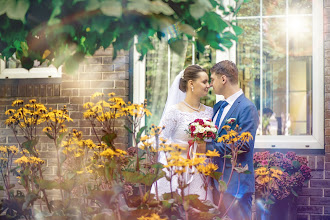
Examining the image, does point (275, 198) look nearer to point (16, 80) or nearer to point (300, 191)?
point (300, 191)

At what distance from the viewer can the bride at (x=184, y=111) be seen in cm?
421

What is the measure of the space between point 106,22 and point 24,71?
467 centimetres

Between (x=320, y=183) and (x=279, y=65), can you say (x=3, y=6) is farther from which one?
(x=320, y=183)

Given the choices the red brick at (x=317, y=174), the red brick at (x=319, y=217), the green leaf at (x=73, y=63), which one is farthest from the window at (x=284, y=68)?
the green leaf at (x=73, y=63)

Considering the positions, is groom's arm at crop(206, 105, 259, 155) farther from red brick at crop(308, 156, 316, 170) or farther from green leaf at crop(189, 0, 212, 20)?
green leaf at crop(189, 0, 212, 20)

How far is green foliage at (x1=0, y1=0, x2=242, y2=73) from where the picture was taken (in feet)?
A: 5.65

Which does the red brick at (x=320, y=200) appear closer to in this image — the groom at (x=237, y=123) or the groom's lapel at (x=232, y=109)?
the groom at (x=237, y=123)

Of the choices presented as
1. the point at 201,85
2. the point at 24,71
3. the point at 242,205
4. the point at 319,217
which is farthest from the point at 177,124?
the point at 24,71

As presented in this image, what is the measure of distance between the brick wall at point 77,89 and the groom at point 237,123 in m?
1.80

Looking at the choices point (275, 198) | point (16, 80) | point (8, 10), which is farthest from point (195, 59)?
point (8, 10)

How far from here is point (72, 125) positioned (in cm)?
593

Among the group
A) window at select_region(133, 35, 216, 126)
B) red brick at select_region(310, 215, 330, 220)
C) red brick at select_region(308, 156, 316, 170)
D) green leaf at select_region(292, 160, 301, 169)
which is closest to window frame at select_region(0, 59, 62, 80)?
window at select_region(133, 35, 216, 126)

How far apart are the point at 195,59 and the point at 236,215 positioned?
106 inches

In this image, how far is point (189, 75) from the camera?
4.51 metres
